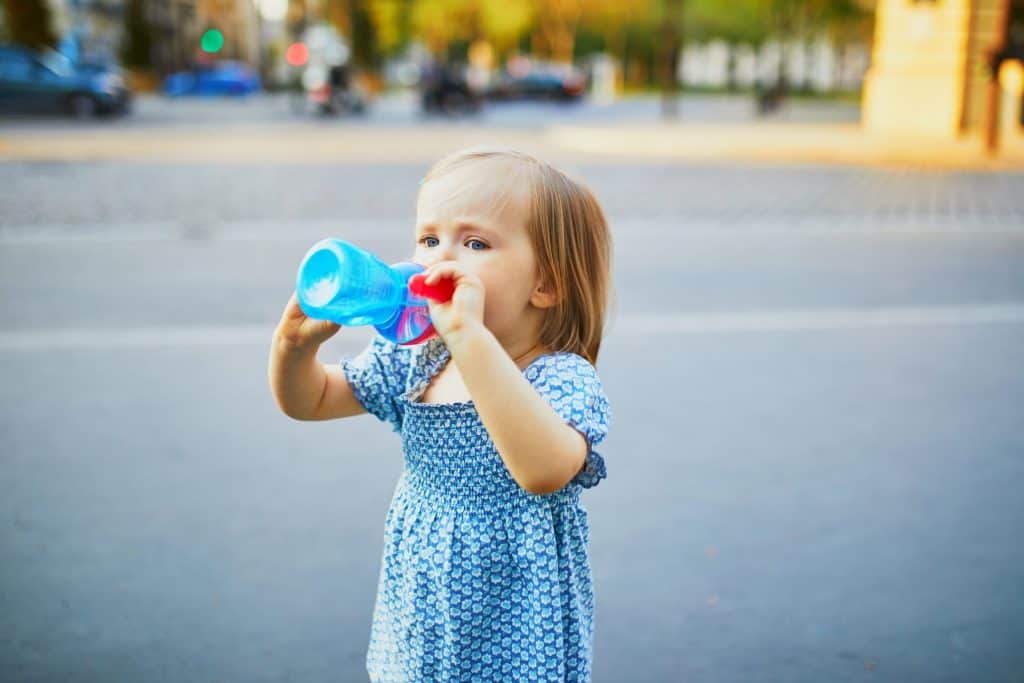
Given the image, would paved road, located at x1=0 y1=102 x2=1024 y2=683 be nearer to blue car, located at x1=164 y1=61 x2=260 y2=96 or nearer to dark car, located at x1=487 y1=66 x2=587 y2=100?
dark car, located at x1=487 y1=66 x2=587 y2=100

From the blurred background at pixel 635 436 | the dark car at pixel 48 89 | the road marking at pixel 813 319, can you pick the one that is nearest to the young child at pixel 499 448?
the blurred background at pixel 635 436

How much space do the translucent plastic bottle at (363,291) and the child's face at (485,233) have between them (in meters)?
0.10

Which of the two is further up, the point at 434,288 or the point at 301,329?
the point at 434,288

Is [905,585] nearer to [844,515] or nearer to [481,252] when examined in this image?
[844,515]

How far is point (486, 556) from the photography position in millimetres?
1710

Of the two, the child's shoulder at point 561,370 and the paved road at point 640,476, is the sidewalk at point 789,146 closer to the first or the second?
the paved road at point 640,476

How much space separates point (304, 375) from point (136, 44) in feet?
166

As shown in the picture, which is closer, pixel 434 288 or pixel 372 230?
pixel 434 288

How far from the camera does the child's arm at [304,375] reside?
1742 mm

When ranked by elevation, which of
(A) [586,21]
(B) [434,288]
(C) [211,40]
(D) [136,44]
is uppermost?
(A) [586,21]

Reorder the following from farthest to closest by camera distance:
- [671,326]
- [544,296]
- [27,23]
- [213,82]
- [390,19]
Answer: [390,19] < [213,82] < [27,23] < [671,326] < [544,296]

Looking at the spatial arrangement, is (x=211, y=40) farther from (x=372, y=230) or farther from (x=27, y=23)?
(x=372, y=230)

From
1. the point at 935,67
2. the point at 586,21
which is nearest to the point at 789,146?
the point at 935,67

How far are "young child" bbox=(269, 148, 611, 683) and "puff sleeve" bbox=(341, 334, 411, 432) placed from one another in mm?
60
